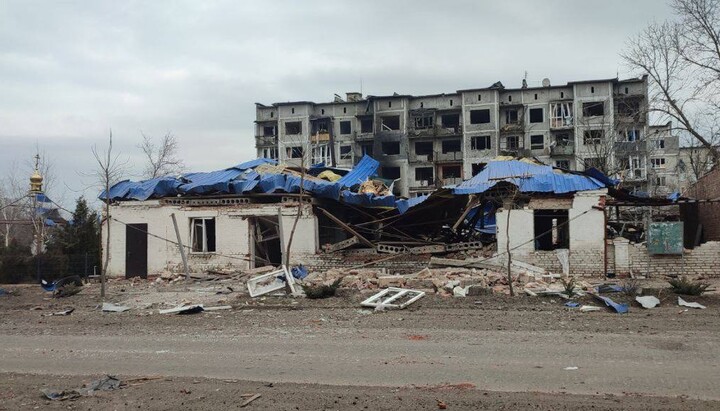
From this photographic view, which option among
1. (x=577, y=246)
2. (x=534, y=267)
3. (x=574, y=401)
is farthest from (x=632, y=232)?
(x=574, y=401)

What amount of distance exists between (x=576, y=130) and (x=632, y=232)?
1564 inches

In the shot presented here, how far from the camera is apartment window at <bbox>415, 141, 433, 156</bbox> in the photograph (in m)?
64.6

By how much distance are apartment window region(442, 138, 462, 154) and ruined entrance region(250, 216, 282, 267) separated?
4274 cm

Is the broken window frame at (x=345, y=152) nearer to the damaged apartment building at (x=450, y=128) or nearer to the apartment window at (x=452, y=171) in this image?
the damaged apartment building at (x=450, y=128)

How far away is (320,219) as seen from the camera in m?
23.6

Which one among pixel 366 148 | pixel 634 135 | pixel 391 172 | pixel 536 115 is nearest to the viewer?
pixel 634 135

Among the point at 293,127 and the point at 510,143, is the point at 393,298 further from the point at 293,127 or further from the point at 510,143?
the point at 293,127

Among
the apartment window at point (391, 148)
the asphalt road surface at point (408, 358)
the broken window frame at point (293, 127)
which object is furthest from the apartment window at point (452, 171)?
the asphalt road surface at point (408, 358)

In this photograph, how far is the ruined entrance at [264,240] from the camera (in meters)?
22.4

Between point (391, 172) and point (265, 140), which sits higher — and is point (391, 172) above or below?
below

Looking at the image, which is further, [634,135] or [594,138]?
[634,135]

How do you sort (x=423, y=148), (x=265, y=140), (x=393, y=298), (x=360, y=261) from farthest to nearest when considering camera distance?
(x=265, y=140) → (x=423, y=148) → (x=360, y=261) → (x=393, y=298)

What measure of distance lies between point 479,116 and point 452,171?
7039mm

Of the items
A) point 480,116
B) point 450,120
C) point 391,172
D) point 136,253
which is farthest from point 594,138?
point 136,253
